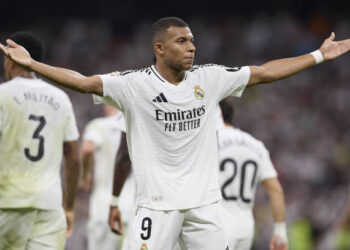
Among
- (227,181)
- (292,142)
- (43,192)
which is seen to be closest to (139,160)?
(43,192)

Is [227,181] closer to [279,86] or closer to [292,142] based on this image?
[292,142]

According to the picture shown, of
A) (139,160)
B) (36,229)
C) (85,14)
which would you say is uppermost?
(85,14)

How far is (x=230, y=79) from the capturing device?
542 centimetres

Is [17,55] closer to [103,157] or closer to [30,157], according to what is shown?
[30,157]

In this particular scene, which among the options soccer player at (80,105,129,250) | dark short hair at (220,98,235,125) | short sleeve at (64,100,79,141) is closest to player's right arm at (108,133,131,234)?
short sleeve at (64,100,79,141)

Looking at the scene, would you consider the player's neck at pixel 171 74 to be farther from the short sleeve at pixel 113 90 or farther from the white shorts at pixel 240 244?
the white shorts at pixel 240 244

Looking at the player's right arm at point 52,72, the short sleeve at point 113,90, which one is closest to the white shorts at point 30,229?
the short sleeve at point 113,90

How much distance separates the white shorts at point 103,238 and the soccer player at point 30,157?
8.51ft

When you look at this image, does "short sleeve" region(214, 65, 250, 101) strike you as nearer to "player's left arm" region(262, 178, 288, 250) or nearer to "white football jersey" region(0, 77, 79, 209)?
"white football jersey" region(0, 77, 79, 209)

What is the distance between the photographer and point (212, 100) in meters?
5.39

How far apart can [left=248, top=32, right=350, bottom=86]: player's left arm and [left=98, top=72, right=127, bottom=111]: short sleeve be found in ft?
3.15

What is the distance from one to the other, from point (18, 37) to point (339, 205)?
435 inches

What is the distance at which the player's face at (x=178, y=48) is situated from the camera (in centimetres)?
532

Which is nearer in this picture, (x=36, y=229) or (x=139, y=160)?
(x=139, y=160)
